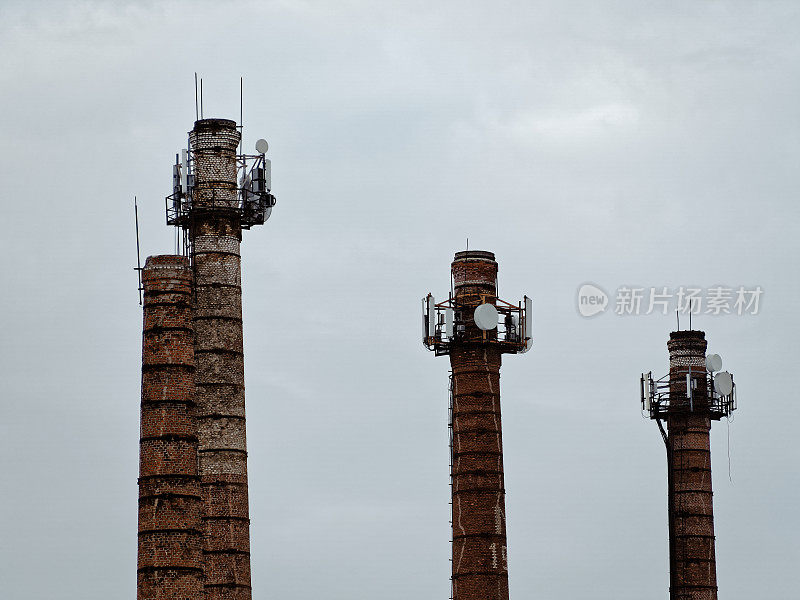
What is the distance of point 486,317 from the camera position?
56656mm

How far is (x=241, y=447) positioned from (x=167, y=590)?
7817 mm

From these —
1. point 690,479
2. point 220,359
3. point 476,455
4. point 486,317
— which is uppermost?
point 486,317

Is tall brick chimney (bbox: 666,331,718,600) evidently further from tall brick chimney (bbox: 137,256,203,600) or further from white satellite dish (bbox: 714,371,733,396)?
tall brick chimney (bbox: 137,256,203,600)

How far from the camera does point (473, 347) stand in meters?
57.1

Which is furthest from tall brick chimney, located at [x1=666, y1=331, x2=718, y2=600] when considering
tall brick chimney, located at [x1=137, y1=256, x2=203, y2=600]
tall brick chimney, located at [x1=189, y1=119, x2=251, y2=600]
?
tall brick chimney, located at [x1=137, y1=256, x2=203, y2=600]


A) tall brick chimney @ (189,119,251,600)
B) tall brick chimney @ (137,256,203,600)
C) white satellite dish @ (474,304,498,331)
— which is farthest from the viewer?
white satellite dish @ (474,304,498,331)

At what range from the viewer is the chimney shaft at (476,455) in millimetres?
55750

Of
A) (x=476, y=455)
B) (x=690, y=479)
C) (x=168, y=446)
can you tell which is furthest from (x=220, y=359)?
(x=690, y=479)

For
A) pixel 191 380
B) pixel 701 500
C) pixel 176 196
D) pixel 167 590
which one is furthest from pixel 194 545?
pixel 701 500

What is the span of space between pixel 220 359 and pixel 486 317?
10.2m

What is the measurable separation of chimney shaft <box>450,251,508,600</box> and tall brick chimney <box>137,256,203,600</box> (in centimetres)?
1379

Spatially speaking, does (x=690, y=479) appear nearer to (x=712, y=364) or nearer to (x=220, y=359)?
(x=712, y=364)

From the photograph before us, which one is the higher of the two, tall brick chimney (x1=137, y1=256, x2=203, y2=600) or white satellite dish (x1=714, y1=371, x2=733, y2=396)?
white satellite dish (x1=714, y1=371, x2=733, y2=396)

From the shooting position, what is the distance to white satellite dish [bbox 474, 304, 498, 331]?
185 feet
